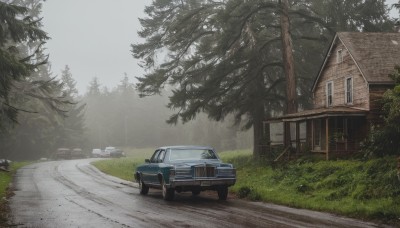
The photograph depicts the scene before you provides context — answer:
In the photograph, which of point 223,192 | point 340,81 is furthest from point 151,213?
point 340,81

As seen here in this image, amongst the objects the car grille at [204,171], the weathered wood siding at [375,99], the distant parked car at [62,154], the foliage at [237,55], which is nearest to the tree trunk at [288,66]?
the foliage at [237,55]

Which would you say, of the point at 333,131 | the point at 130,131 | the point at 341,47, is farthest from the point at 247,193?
the point at 130,131

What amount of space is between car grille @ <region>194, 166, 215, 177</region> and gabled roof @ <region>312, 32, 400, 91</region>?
14.0m

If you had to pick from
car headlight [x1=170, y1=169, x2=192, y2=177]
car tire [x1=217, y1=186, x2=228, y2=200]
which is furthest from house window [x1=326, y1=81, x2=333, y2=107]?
car headlight [x1=170, y1=169, x2=192, y2=177]

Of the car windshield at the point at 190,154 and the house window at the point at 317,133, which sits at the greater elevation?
the house window at the point at 317,133

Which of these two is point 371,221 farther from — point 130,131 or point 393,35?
point 130,131

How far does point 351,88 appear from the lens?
1090 inches

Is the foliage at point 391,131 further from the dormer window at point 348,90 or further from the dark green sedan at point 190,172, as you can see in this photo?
the dormer window at point 348,90

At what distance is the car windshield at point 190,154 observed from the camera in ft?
53.3

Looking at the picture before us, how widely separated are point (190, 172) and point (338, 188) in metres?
5.39

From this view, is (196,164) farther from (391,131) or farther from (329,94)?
(329,94)

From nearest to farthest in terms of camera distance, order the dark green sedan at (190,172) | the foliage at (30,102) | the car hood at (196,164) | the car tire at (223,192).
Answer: the dark green sedan at (190,172) → the car hood at (196,164) → the car tire at (223,192) → the foliage at (30,102)

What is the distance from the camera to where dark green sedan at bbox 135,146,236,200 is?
14828mm

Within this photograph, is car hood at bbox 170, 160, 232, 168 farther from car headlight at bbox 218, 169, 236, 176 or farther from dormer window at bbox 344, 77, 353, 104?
dormer window at bbox 344, 77, 353, 104
